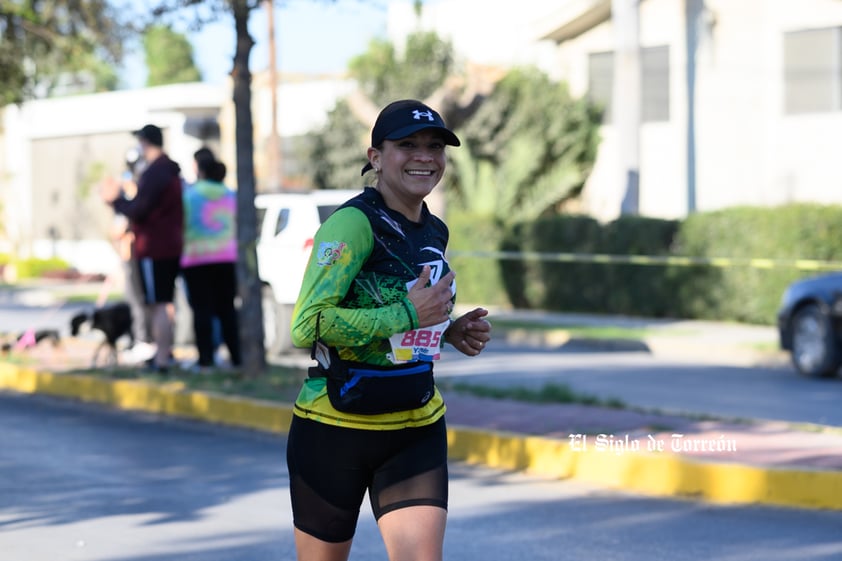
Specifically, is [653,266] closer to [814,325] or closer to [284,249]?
[814,325]

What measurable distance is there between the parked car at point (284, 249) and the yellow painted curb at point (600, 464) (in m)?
4.10

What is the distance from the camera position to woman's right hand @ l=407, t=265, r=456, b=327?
4.21 m

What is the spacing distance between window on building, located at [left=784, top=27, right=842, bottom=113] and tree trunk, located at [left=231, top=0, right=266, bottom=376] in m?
15.8

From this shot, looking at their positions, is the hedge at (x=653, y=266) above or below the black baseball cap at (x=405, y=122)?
below

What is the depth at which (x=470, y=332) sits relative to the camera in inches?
179

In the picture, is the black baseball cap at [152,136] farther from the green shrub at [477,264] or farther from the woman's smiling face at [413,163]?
the green shrub at [477,264]

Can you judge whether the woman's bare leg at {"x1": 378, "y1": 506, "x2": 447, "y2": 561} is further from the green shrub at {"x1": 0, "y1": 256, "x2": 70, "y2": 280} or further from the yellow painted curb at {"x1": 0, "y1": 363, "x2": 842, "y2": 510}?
the green shrub at {"x1": 0, "y1": 256, "x2": 70, "y2": 280}

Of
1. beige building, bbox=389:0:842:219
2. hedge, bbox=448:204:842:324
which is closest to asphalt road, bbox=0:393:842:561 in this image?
hedge, bbox=448:204:842:324

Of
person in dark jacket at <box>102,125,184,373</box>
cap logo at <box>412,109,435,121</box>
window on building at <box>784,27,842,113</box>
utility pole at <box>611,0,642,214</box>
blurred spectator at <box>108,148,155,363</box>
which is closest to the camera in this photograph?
cap logo at <box>412,109,435,121</box>

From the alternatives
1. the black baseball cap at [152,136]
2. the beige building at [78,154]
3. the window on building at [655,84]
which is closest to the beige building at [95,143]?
the beige building at [78,154]

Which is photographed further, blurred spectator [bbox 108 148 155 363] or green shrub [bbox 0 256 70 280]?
green shrub [bbox 0 256 70 280]

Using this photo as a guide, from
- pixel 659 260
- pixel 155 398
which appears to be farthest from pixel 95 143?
pixel 155 398

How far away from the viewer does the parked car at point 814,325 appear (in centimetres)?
1469

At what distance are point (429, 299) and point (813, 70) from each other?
2284 centimetres
